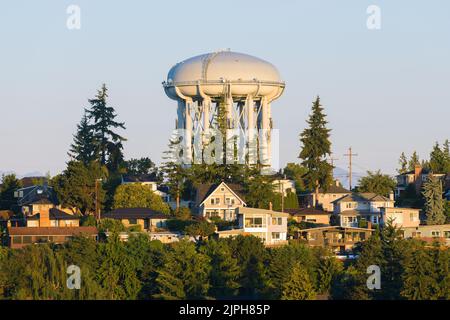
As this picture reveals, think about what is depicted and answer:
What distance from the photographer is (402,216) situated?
109812 millimetres

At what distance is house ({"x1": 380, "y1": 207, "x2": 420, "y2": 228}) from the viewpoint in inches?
4313

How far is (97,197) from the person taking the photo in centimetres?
11012

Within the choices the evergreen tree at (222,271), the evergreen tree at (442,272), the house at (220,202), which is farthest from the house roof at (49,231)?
the evergreen tree at (442,272)

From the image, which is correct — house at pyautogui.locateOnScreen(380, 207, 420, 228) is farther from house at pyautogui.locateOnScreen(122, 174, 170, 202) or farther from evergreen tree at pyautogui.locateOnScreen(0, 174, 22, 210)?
evergreen tree at pyautogui.locateOnScreen(0, 174, 22, 210)

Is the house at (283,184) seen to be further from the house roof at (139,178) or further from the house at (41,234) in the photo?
the house at (41,234)

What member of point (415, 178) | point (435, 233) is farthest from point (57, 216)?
point (415, 178)

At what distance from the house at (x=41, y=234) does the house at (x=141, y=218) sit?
15.2 feet

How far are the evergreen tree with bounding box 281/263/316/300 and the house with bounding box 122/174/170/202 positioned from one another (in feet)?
105

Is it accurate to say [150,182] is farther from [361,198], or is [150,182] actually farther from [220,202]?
[361,198]

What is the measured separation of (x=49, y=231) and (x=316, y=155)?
81.3ft

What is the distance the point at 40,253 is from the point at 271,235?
1936 centimetres
